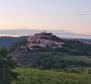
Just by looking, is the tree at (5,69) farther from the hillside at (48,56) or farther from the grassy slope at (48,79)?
the hillside at (48,56)

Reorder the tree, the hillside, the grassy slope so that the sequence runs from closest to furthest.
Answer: the tree
the grassy slope
the hillside

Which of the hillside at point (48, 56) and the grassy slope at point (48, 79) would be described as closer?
the grassy slope at point (48, 79)

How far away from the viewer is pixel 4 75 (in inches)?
1604

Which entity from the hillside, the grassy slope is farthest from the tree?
the hillside

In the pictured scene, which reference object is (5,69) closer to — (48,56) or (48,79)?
(48,79)

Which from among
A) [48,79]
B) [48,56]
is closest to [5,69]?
[48,79]

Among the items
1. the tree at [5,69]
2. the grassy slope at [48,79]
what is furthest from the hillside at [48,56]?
the tree at [5,69]

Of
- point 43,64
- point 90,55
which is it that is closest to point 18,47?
point 90,55

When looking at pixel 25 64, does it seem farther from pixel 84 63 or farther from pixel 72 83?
pixel 72 83

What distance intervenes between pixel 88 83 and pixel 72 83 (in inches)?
257

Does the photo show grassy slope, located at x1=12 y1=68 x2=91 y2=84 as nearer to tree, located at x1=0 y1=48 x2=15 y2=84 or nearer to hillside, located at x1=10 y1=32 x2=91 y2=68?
tree, located at x1=0 y1=48 x2=15 y2=84

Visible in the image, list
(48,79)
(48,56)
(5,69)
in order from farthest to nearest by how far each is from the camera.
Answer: (48,56) → (48,79) → (5,69)

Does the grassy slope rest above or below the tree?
below

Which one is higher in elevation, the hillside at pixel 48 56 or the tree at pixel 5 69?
the tree at pixel 5 69
